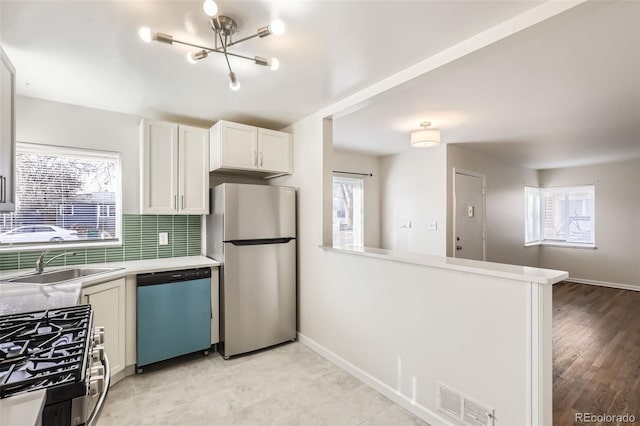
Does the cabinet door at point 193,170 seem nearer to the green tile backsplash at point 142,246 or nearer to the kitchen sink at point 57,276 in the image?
the green tile backsplash at point 142,246

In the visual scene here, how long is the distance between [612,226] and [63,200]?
26.2ft

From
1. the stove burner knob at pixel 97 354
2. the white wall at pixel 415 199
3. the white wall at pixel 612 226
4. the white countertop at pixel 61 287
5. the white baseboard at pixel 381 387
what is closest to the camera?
the stove burner knob at pixel 97 354

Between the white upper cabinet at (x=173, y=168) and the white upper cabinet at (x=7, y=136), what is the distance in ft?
3.30

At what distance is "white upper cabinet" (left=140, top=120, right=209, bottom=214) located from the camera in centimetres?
276

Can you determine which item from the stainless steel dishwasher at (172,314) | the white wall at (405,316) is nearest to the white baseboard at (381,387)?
the white wall at (405,316)

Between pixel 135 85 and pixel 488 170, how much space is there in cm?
497

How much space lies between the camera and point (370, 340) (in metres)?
2.38

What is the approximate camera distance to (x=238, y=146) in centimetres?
295

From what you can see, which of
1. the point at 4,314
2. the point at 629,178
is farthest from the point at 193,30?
the point at 629,178

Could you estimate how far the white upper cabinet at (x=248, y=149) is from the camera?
288 cm

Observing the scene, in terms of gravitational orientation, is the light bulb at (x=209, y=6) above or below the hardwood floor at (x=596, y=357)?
above

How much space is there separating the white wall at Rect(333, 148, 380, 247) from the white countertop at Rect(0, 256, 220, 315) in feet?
8.93

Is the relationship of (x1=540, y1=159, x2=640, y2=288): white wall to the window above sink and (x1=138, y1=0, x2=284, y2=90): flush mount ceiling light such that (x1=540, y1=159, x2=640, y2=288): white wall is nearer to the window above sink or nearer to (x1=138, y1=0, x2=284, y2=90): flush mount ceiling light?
(x1=138, y1=0, x2=284, y2=90): flush mount ceiling light

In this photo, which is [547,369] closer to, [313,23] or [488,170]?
[313,23]
